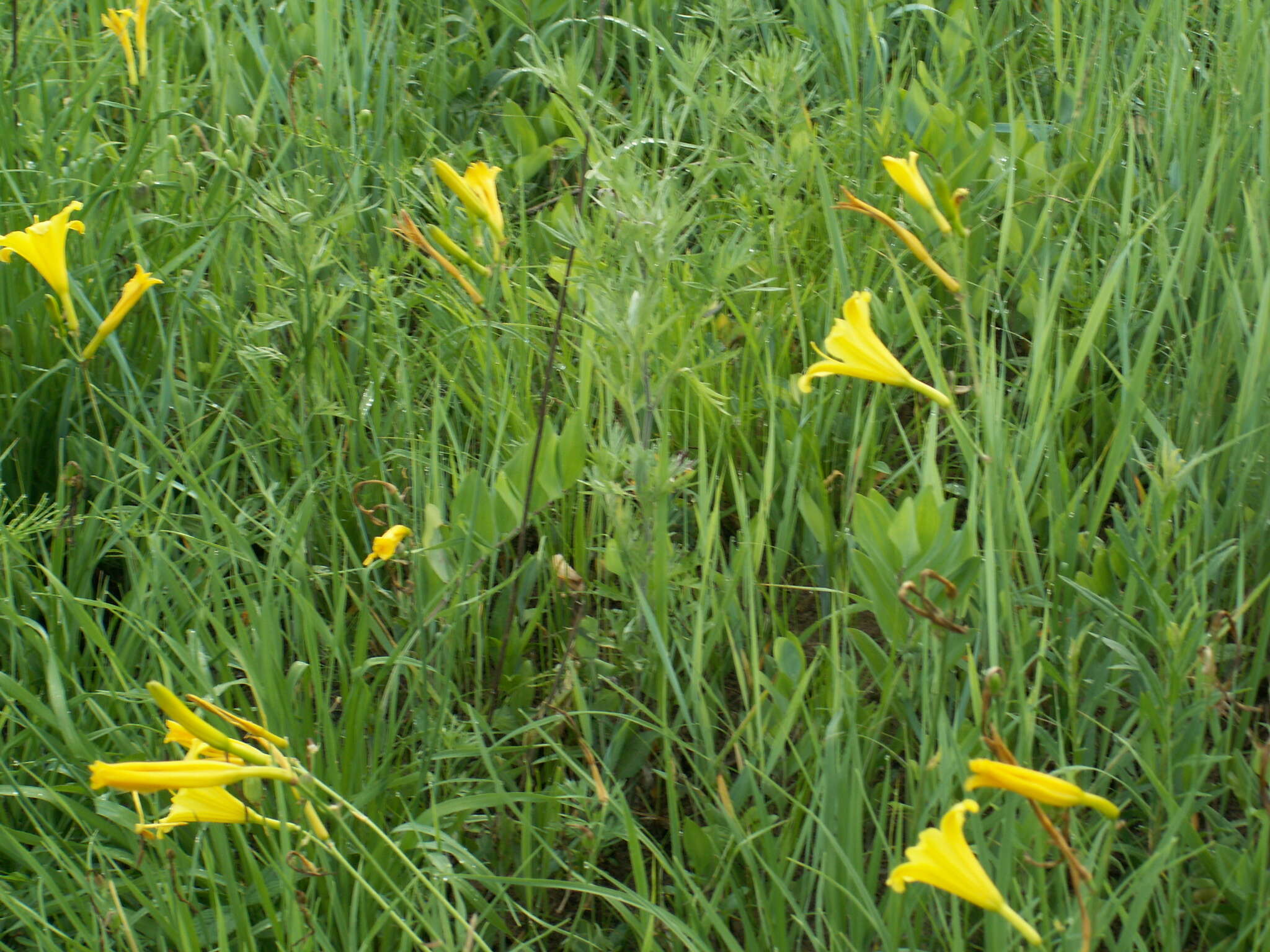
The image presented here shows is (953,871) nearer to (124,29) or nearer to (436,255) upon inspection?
(436,255)

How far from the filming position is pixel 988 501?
1.39 m

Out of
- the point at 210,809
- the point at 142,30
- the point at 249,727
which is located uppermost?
the point at 142,30

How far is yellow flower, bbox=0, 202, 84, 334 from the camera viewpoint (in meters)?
1.61

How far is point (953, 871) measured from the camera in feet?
3.19

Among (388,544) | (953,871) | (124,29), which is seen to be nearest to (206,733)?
(388,544)

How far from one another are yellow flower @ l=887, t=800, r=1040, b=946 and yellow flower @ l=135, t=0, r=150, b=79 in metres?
2.20

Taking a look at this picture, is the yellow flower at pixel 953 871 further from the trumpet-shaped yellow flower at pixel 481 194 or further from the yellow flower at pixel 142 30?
the yellow flower at pixel 142 30

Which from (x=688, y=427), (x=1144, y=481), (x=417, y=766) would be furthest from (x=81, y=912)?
(x=1144, y=481)

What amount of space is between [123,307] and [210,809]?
2.70 feet

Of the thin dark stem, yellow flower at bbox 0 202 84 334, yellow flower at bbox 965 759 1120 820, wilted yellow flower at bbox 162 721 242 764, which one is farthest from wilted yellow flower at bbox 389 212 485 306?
yellow flower at bbox 965 759 1120 820

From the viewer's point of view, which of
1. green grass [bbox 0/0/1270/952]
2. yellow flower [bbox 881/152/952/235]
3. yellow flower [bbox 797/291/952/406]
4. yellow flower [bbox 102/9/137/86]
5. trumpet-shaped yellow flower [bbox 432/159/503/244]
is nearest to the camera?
green grass [bbox 0/0/1270/952]

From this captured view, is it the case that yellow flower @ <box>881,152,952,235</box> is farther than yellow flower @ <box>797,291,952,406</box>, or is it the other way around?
yellow flower @ <box>881,152,952,235</box>

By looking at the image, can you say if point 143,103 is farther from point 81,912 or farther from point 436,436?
point 81,912

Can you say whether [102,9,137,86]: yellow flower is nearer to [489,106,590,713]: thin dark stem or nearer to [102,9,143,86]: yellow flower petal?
[102,9,143,86]: yellow flower petal
